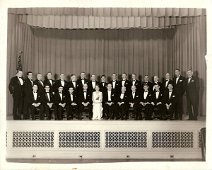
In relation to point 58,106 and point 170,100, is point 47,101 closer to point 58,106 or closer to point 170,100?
point 58,106

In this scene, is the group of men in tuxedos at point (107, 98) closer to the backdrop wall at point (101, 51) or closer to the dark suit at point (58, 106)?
A: the dark suit at point (58, 106)

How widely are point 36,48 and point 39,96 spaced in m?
2.33

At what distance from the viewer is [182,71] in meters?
7.50

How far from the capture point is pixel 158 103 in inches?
254

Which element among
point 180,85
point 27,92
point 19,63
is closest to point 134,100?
point 180,85

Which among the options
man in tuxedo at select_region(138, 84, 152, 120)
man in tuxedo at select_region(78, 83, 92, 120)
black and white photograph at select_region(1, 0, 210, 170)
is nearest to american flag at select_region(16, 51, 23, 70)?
black and white photograph at select_region(1, 0, 210, 170)

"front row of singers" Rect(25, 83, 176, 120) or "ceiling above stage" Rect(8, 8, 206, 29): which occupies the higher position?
"ceiling above stage" Rect(8, 8, 206, 29)

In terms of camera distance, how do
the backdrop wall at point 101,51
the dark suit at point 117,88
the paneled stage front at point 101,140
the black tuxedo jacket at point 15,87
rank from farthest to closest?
the backdrop wall at point 101,51, the dark suit at point 117,88, the black tuxedo jacket at point 15,87, the paneled stage front at point 101,140

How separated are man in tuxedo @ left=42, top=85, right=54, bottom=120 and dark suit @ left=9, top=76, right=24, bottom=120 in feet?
1.29

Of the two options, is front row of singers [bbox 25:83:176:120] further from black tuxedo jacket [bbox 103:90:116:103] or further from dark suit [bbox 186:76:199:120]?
dark suit [bbox 186:76:199:120]

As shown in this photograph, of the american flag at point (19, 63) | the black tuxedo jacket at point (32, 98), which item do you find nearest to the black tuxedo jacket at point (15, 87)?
the black tuxedo jacket at point (32, 98)

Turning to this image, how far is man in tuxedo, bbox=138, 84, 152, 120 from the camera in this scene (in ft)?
20.9

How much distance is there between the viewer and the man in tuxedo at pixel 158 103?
253 inches
